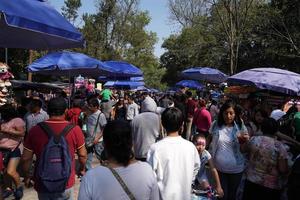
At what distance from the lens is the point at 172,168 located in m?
3.96

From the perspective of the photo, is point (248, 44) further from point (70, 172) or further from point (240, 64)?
point (70, 172)

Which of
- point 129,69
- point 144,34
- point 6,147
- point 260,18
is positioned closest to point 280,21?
point 260,18

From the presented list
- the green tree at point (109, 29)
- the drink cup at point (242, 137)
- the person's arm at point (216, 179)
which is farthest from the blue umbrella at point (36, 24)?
the green tree at point (109, 29)

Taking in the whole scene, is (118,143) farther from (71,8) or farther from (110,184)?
(71,8)

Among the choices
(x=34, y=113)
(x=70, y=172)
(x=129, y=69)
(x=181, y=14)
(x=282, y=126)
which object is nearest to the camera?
(x=70, y=172)

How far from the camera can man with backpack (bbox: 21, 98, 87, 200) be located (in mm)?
4344

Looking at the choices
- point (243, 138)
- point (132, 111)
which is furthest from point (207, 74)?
point (243, 138)

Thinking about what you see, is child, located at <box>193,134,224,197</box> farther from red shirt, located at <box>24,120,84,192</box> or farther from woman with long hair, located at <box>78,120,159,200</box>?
woman with long hair, located at <box>78,120,159,200</box>

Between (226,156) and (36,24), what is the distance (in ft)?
9.28

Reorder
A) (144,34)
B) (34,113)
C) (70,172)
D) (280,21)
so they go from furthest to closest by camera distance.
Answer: (144,34), (280,21), (34,113), (70,172)

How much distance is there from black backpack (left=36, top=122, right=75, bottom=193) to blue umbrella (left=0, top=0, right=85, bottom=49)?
104cm

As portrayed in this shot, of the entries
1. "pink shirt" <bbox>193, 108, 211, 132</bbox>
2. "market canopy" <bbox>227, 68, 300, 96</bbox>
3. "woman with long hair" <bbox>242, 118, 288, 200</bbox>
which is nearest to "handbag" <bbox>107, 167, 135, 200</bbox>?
"woman with long hair" <bbox>242, 118, 288, 200</bbox>

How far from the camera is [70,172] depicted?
4.49 meters

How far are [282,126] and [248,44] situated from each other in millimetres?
24760
